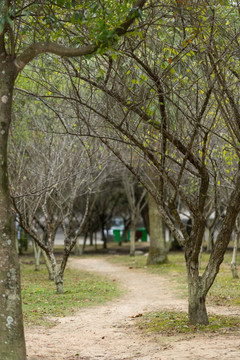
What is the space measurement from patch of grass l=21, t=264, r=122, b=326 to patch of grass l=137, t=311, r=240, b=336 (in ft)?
7.61

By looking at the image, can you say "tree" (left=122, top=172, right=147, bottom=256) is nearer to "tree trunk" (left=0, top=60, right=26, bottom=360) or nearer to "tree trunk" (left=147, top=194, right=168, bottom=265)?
"tree trunk" (left=147, top=194, right=168, bottom=265)

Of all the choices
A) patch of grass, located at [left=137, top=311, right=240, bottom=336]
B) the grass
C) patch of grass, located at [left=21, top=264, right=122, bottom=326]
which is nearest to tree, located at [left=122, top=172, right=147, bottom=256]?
the grass

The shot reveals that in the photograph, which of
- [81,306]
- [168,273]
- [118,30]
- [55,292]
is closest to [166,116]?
[118,30]

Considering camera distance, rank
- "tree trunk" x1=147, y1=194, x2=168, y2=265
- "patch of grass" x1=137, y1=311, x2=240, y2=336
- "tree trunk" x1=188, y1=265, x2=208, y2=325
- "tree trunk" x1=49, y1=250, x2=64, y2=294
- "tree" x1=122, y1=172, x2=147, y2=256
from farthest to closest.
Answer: "tree" x1=122, y1=172, x2=147, y2=256
"tree trunk" x1=147, y1=194, x2=168, y2=265
"tree trunk" x1=49, y1=250, x2=64, y2=294
"tree trunk" x1=188, y1=265, x2=208, y2=325
"patch of grass" x1=137, y1=311, x2=240, y2=336

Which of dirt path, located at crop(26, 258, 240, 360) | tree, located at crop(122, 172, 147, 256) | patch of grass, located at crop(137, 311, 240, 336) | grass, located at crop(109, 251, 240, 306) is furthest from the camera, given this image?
tree, located at crop(122, 172, 147, 256)

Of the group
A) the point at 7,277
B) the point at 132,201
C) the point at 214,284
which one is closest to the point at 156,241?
the point at 132,201

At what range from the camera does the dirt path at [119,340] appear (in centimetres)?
725

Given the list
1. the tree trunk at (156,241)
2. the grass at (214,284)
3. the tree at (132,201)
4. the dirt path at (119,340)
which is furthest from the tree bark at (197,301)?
the tree at (132,201)

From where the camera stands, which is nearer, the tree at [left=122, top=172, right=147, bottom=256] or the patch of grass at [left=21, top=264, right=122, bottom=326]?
the patch of grass at [left=21, top=264, right=122, bottom=326]

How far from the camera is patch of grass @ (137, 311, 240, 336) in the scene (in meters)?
8.73

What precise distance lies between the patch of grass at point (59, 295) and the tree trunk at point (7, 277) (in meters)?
5.03

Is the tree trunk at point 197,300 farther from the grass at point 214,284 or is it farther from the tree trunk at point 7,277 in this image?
the tree trunk at point 7,277

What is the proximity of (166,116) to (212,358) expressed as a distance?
14.5ft

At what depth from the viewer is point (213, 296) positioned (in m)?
13.4
